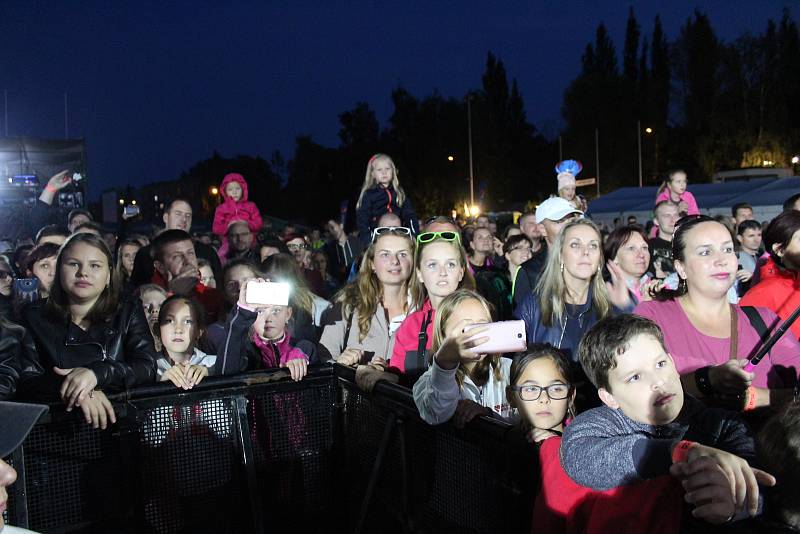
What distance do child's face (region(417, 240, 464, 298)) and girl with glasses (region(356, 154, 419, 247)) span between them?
2.76m

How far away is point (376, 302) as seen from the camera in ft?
16.1

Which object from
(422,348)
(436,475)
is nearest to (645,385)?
(436,475)

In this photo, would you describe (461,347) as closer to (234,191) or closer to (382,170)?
(382,170)

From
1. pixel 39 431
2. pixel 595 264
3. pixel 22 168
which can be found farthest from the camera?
pixel 22 168

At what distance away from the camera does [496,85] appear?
85500 mm

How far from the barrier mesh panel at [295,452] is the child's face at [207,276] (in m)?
2.73

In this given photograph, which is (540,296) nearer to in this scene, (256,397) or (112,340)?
(256,397)

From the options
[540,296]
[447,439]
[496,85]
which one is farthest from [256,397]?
[496,85]

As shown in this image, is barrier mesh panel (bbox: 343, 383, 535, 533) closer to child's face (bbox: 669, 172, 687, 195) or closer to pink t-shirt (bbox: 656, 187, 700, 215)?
child's face (bbox: 669, 172, 687, 195)

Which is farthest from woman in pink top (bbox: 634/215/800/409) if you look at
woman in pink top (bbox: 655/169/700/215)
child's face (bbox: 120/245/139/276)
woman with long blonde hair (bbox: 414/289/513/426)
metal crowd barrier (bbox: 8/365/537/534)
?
child's face (bbox: 120/245/139/276)

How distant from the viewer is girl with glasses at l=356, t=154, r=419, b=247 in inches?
283

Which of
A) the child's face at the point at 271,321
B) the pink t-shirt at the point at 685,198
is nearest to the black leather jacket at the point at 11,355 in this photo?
the child's face at the point at 271,321

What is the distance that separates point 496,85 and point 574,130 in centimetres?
2117

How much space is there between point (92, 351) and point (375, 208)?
12.9 ft
